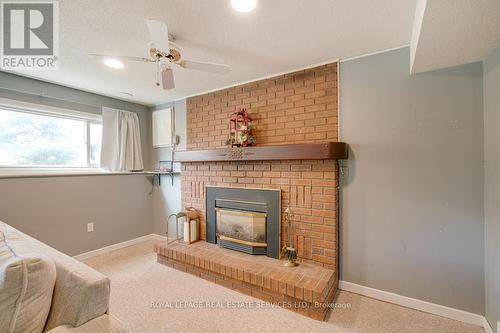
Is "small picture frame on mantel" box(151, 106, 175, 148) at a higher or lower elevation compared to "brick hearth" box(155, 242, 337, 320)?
higher

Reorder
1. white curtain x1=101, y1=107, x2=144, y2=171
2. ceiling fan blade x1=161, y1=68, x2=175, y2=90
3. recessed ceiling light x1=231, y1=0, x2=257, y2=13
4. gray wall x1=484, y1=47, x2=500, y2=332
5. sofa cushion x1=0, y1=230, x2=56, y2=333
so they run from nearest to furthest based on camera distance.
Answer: sofa cushion x1=0, y1=230, x2=56, y2=333
recessed ceiling light x1=231, y1=0, x2=257, y2=13
gray wall x1=484, y1=47, x2=500, y2=332
ceiling fan blade x1=161, y1=68, x2=175, y2=90
white curtain x1=101, y1=107, x2=144, y2=171

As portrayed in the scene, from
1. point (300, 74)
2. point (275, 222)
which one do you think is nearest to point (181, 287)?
point (275, 222)

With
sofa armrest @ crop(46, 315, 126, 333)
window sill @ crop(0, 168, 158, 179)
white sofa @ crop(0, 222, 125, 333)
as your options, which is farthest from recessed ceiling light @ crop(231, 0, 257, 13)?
window sill @ crop(0, 168, 158, 179)

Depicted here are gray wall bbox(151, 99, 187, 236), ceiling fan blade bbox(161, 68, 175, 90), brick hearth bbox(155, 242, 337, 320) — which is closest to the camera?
ceiling fan blade bbox(161, 68, 175, 90)

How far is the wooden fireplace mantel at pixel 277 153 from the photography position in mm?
2109

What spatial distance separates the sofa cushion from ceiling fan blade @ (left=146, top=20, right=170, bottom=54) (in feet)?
4.23

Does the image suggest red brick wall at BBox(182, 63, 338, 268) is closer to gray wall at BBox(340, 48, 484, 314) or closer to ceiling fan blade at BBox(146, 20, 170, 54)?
gray wall at BBox(340, 48, 484, 314)

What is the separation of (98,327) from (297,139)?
222 cm

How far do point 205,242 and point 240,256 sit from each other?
27.6 inches

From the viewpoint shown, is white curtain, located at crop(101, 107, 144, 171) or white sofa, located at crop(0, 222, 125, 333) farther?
white curtain, located at crop(101, 107, 144, 171)

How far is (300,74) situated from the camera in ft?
8.15

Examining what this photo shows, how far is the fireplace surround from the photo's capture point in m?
2.57

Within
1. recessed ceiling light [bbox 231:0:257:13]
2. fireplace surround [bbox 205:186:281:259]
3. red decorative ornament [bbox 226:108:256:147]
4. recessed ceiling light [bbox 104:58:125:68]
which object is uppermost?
recessed ceiling light [bbox 231:0:257:13]

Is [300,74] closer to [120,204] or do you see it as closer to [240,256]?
[240,256]
